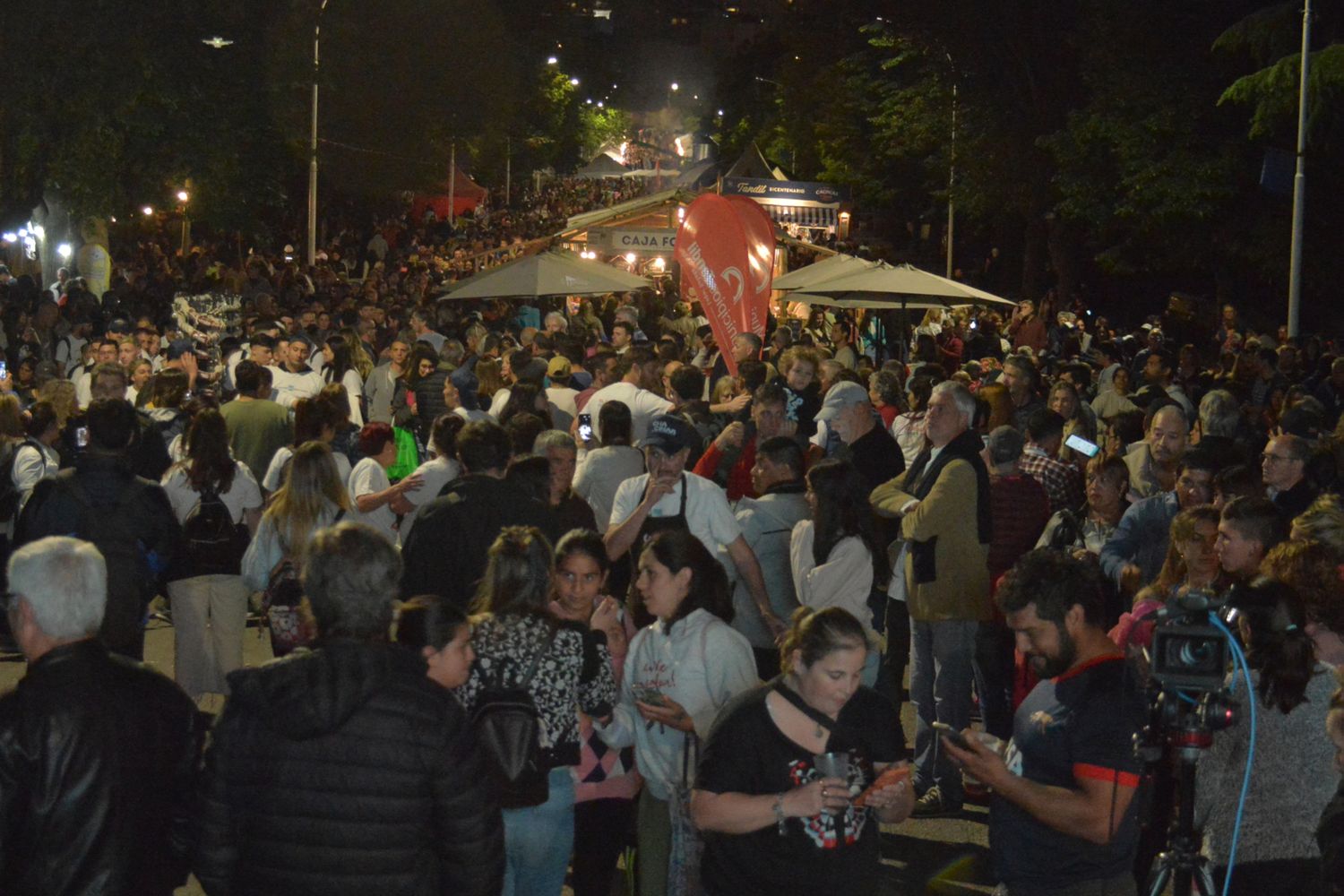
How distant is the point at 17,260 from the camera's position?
3425 centimetres

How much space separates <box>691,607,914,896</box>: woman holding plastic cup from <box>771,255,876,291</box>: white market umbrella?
43.6 feet

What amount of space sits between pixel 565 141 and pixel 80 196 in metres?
93.3

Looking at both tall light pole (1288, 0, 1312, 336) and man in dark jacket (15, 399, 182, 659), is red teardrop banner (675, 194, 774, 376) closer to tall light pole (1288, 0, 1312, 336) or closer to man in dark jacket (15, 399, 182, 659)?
man in dark jacket (15, 399, 182, 659)

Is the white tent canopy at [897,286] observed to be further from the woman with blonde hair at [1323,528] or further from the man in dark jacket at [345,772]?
the man in dark jacket at [345,772]

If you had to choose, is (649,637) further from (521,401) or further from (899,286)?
(899,286)

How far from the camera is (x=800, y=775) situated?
429 centimetres

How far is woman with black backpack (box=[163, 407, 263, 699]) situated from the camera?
7.99 m

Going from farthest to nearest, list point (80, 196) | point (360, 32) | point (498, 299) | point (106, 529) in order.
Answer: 1. point (360, 32)
2. point (80, 196)
3. point (498, 299)
4. point (106, 529)

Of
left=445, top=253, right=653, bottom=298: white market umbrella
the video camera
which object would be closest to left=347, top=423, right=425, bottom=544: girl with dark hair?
the video camera

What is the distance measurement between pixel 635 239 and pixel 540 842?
924 inches

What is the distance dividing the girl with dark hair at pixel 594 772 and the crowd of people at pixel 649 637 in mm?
11

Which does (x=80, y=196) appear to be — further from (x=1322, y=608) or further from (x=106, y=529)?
(x=1322, y=608)

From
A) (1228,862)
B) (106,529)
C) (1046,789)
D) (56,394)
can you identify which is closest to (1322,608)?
(1228,862)

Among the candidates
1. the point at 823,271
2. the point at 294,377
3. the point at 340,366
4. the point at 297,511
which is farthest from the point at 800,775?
the point at 823,271
